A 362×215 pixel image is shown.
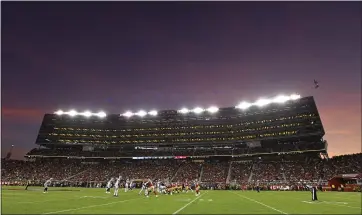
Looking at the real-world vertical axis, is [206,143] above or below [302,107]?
below

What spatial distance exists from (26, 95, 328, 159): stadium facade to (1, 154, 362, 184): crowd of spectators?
2893 mm

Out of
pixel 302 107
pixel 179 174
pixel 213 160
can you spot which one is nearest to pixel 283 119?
pixel 302 107

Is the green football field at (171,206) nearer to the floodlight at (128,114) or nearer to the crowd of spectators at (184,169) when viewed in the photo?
the crowd of spectators at (184,169)

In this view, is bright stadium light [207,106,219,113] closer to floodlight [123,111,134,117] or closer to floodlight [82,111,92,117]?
floodlight [123,111,134,117]

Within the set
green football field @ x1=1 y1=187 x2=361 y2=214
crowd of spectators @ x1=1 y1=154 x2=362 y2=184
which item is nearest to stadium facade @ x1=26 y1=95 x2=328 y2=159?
crowd of spectators @ x1=1 y1=154 x2=362 y2=184

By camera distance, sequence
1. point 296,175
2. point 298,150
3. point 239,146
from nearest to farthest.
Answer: point 296,175 < point 298,150 < point 239,146

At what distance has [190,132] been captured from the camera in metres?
102

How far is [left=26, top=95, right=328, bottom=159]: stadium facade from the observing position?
88.1 metres

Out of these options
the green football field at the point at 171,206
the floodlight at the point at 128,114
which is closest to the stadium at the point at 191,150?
the floodlight at the point at 128,114

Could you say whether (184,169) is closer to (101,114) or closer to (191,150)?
(191,150)

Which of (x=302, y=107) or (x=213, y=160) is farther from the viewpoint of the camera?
(x=213, y=160)

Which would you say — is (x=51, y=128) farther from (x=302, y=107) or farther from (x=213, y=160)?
(x=302, y=107)

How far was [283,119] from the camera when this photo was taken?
9031 centimetres

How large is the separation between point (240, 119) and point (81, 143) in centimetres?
5399
